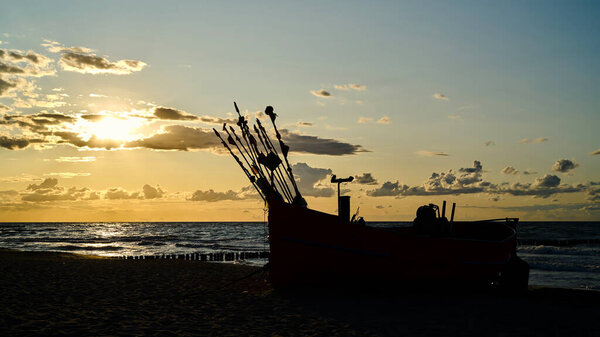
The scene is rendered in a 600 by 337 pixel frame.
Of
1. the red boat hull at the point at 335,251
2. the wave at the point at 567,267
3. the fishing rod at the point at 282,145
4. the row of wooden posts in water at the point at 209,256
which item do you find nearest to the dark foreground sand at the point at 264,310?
the red boat hull at the point at 335,251

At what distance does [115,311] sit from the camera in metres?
13.2

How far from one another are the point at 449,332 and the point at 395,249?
18.3 feet

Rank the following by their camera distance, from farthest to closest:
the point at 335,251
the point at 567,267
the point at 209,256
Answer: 1. the point at 209,256
2. the point at 567,267
3. the point at 335,251

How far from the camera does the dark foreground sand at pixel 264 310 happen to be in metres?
11.3

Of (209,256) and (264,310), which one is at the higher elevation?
(264,310)

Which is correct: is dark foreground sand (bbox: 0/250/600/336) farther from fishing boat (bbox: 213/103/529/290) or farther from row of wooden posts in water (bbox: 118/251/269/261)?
row of wooden posts in water (bbox: 118/251/269/261)

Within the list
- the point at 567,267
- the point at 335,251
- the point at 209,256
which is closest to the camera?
the point at 335,251

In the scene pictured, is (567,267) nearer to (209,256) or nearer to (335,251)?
(335,251)

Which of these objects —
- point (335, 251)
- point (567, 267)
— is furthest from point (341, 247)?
point (567, 267)

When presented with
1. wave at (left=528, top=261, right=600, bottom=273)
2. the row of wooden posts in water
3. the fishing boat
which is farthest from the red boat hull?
the row of wooden posts in water

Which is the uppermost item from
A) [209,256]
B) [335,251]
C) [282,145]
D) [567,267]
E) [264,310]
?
[282,145]

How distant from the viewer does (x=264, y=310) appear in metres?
13.7

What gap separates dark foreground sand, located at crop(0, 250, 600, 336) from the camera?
11305 millimetres

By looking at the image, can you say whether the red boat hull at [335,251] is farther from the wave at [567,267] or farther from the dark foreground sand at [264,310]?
the wave at [567,267]
